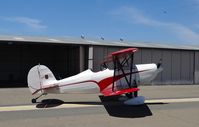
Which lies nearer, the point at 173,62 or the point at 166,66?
the point at 166,66

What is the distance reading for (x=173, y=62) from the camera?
3025 cm

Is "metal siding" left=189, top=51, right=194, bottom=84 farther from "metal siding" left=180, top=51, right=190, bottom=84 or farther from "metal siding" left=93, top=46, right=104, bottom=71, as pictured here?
"metal siding" left=93, top=46, right=104, bottom=71

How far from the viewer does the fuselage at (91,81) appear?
1489 centimetres

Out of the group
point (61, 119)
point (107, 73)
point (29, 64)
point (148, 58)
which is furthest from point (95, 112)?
point (29, 64)

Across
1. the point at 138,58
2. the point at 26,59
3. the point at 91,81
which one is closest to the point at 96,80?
the point at 91,81

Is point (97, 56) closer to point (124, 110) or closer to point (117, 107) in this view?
point (117, 107)

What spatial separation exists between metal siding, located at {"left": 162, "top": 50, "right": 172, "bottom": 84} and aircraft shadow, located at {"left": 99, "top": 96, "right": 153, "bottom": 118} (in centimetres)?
1476

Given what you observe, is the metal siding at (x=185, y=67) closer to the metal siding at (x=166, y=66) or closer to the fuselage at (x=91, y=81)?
the metal siding at (x=166, y=66)

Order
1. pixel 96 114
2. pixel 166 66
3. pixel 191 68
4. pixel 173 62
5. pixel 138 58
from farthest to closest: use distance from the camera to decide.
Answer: pixel 191 68 < pixel 173 62 < pixel 166 66 < pixel 138 58 < pixel 96 114

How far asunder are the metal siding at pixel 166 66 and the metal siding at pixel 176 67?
15.9 inches

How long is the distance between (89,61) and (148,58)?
17.6ft

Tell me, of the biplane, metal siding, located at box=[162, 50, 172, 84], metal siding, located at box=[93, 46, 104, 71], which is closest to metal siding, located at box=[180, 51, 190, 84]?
metal siding, located at box=[162, 50, 172, 84]

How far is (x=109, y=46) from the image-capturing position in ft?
92.1

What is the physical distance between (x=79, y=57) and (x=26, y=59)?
11.5 metres
